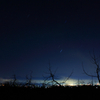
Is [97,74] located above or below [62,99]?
above

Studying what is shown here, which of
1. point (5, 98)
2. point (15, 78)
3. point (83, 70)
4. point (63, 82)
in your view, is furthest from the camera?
point (15, 78)

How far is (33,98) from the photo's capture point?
8.34m

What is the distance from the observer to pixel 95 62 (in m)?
14.7

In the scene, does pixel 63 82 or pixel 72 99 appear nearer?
pixel 72 99

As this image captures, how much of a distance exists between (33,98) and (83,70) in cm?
746

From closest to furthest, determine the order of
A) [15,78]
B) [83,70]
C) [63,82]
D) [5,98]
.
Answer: [5,98] → [83,70] → [63,82] → [15,78]

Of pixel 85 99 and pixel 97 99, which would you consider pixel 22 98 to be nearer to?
pixel 85 99

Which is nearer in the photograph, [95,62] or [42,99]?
[42,99]

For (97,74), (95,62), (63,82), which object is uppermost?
(95,62)

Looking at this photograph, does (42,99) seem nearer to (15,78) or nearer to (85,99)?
(85,99)

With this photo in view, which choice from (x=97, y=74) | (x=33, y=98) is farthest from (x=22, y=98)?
(x=97, y=74)

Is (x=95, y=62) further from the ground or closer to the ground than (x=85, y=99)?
further from the ground

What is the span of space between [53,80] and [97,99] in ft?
24.2

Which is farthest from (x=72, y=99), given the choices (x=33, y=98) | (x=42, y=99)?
(x=33, y=98)
